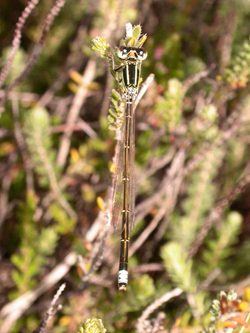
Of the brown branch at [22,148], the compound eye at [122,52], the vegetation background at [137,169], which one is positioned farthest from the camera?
the brown branch at [22,148]

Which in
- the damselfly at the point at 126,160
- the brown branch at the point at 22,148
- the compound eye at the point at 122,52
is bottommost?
the damselfly at the point at 126,160

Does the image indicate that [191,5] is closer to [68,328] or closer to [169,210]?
[169,210]

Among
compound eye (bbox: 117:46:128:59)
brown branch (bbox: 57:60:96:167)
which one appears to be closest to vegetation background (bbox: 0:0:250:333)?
brown branch (bbox: 57:60:96:167)

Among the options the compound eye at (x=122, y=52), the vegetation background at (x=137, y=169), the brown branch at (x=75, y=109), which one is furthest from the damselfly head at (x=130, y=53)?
the brown branch at (x=75, y=109)

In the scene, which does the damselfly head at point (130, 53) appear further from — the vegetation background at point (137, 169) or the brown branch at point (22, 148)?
the brown branch at point (22, 148)

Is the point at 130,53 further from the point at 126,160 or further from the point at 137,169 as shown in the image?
the point at 137,169

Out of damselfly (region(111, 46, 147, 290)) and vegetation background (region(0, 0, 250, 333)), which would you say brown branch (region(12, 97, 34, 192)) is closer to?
vegetation background (region(0, 0, 250, 333))

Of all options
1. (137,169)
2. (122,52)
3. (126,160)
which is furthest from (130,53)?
(137,169)
